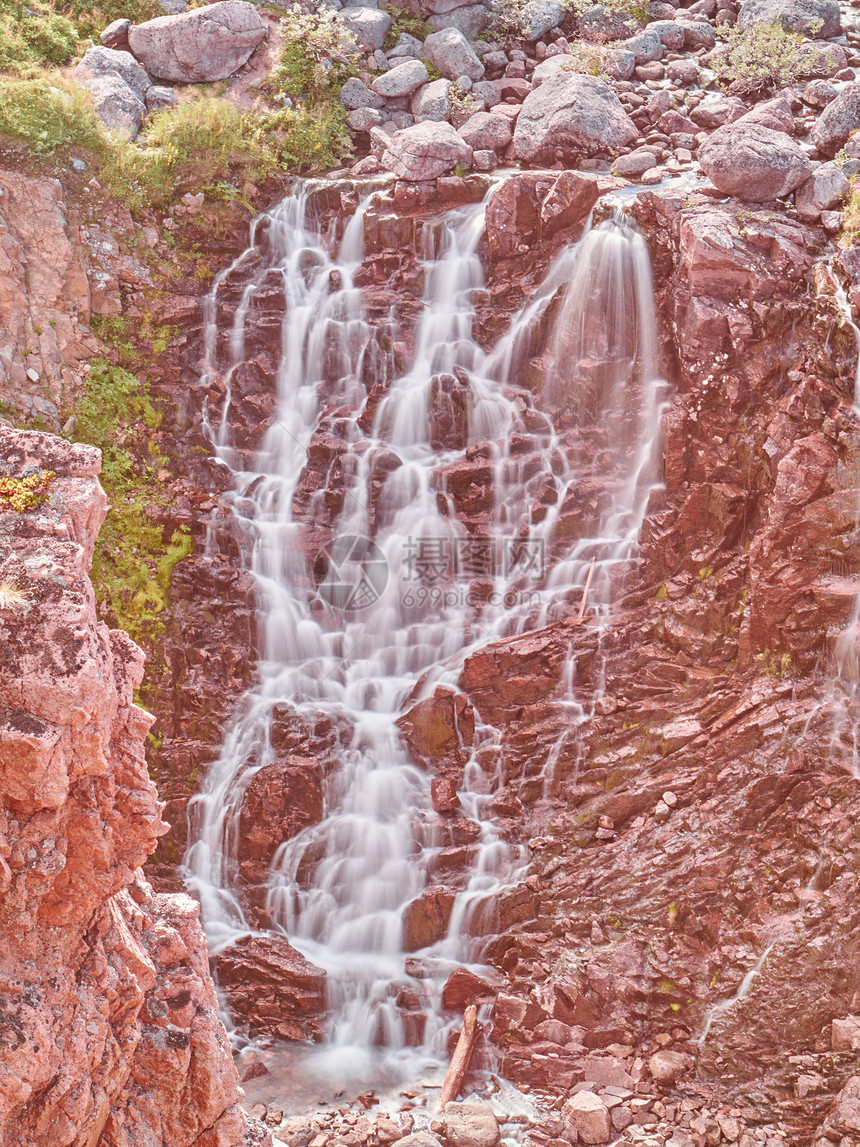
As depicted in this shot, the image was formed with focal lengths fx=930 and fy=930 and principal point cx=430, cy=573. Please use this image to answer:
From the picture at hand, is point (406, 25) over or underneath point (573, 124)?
over

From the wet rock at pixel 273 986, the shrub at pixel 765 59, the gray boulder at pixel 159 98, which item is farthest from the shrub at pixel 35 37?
the wet rock at pixel 273 986

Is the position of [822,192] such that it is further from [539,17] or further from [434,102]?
[539,17]

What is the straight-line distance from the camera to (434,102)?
1577cm

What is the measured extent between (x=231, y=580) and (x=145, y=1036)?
7.02m

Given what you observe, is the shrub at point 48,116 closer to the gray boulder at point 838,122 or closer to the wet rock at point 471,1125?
the gray boulder at point 838,122

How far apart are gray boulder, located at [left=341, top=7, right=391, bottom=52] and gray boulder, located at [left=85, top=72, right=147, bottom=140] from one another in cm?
448

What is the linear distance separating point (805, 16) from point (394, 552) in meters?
12.0

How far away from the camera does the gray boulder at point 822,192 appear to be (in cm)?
1212

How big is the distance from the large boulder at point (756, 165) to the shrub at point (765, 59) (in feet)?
11.1

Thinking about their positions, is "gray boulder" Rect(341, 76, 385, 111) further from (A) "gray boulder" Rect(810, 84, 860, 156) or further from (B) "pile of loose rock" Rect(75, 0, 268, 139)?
(A) "gray boulder" Rect(810, 84, 860, 156)

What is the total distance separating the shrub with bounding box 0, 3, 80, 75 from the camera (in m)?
14.7

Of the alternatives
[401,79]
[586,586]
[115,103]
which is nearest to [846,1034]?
[586,586]

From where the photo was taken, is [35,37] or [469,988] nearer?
[469,988]

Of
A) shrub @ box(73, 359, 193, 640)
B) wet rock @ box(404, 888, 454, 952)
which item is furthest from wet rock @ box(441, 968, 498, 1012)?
shrub @ box(73, 359, 193, 640)
